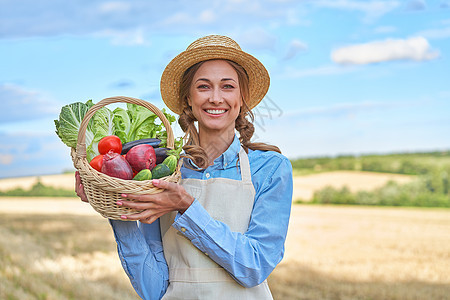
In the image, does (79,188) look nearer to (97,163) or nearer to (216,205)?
(97,163)

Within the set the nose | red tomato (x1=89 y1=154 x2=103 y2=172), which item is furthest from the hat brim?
red tomato (x1=89 y1=154 x2=103 y2=172)

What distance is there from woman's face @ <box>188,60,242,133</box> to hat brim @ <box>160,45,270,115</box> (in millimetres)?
62

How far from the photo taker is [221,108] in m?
2.54

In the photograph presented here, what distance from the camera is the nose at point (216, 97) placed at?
2.50m

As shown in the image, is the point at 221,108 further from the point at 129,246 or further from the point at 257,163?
the point at 129,246

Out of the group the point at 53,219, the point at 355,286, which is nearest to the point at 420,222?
the point at 355,286

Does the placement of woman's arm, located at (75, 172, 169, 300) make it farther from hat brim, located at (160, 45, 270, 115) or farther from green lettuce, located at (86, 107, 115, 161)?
hat brim, located at (160, 45, 270, 115)

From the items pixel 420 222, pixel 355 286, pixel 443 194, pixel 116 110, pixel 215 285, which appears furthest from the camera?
pixel 443 194

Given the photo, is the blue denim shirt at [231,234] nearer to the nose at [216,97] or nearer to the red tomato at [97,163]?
the nose at [216,97]

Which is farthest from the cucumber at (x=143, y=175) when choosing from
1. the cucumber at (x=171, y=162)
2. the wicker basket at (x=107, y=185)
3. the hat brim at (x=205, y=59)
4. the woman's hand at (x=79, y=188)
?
the hat brim at (x=205, y=59)

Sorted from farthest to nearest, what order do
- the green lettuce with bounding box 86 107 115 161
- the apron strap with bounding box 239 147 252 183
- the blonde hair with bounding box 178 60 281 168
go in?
the blonde hair with bounding box 178 60 281 168
the apron strap with bounding box 239 147 252 183
the green lettuce with bounding box 86 107 115 161

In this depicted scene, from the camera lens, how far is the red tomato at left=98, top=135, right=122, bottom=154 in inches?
89.8

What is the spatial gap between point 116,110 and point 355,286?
5563mm

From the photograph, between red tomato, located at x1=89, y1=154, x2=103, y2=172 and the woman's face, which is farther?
the woman's face
